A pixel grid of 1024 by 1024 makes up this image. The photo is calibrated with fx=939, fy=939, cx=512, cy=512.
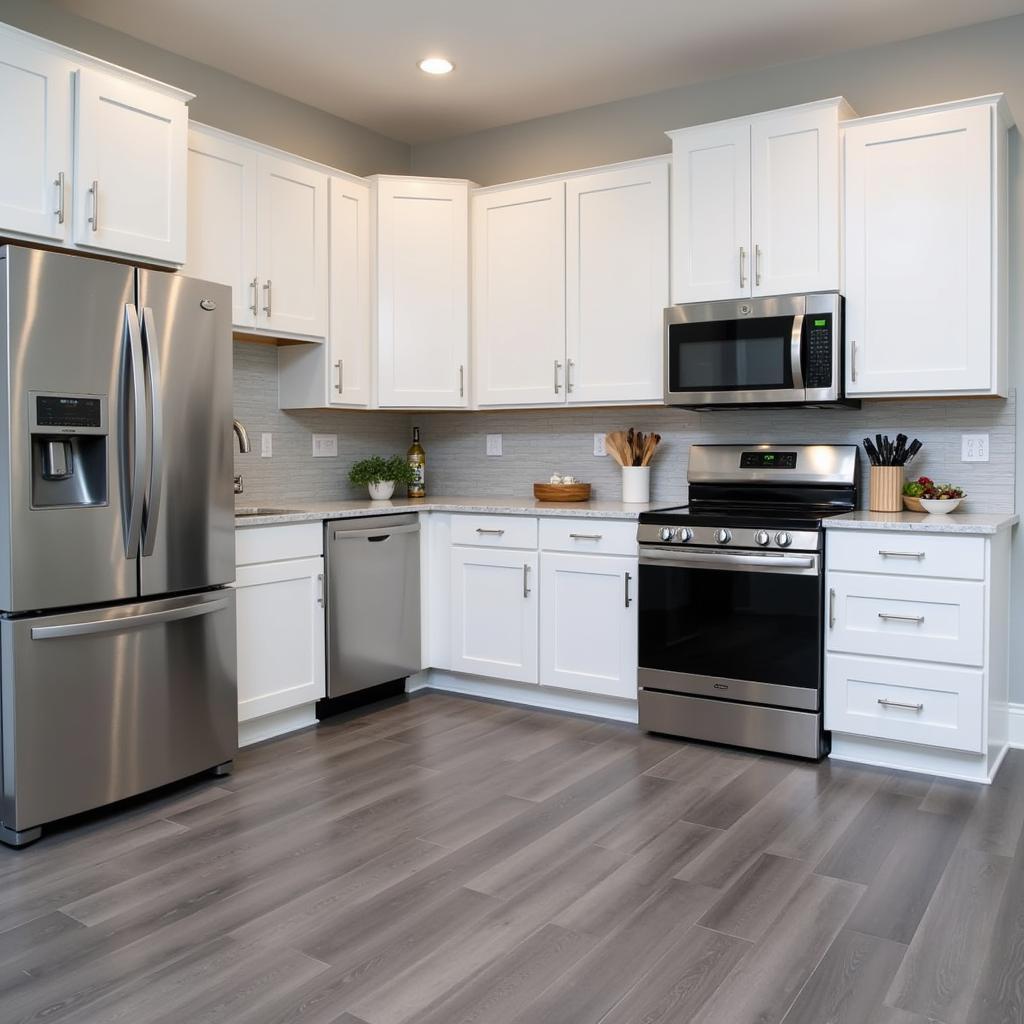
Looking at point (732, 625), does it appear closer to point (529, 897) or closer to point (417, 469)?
point (529, 897)

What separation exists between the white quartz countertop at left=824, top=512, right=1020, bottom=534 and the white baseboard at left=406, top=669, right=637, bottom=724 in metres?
1.12

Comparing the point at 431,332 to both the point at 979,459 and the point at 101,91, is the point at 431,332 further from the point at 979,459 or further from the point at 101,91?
the point at 979,459

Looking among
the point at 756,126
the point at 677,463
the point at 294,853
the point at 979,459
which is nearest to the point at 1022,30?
the point at 756,126

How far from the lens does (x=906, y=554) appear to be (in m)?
3.09

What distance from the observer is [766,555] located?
331cm

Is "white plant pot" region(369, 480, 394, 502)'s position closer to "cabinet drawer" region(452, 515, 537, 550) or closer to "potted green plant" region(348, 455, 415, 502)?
"potted green plant" region(348, 455, 415, 502)

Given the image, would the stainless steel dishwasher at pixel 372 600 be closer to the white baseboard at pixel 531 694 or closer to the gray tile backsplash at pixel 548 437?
the white baseboard at pixel 531 694

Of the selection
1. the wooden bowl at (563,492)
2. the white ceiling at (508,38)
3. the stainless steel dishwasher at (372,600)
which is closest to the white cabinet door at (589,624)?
the wooden bowl at (563,492)

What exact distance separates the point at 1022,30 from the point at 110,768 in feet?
13.0

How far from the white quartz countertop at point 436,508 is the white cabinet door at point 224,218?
2.46 feet

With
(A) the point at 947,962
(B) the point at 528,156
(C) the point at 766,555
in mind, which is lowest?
(A) the point at 947,962

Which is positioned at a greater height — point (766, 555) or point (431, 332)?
point (431, 332)

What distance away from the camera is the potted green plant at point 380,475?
4.45m

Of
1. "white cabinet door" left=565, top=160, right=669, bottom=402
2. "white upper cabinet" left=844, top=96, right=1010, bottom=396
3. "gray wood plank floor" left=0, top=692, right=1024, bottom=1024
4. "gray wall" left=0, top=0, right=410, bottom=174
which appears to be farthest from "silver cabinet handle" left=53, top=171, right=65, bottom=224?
"white upper cabinet" left=844, top=96, right=1010, bottom=396
